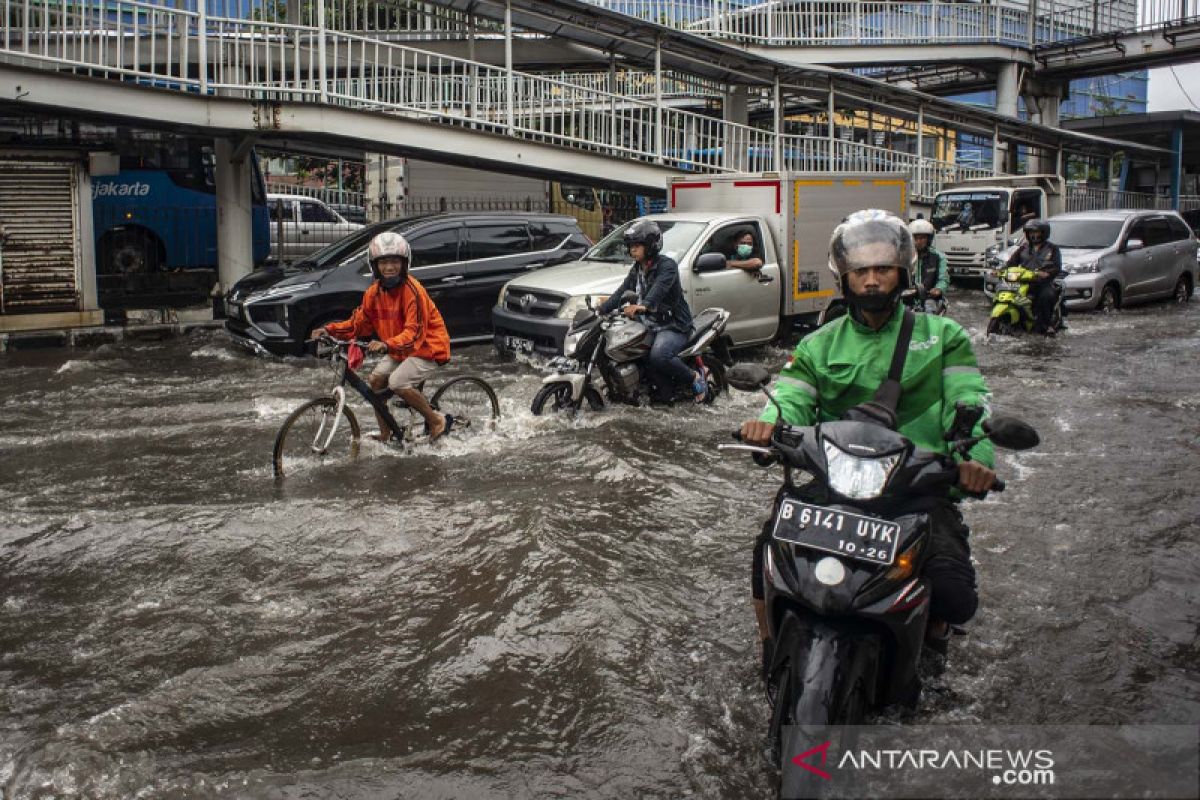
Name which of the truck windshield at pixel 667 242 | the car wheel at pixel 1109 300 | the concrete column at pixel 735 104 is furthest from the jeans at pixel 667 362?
the concrete column at pixel 735 104

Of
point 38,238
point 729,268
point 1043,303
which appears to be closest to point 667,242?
point 729,268

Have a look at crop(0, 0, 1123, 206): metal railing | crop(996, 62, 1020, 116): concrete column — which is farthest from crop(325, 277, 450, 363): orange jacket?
crop(996, 62, 1020, 116): concrete column

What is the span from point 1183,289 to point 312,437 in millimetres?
17245

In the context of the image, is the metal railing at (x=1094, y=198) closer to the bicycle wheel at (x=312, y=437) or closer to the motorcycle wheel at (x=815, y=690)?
the bicycle wheel at (x=312, y=437)

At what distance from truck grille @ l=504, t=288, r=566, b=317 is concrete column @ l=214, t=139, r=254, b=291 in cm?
585

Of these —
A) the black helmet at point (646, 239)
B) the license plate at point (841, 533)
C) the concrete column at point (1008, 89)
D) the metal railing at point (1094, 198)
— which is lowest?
the license plate at point (841, 533)

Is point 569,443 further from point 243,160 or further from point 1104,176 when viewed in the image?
point 1104,176

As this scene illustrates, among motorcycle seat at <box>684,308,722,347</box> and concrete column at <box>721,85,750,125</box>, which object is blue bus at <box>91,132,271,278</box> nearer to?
concrete column at <box>721,85,750,125</box>

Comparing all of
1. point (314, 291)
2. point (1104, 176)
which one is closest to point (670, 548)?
point (314, 291)

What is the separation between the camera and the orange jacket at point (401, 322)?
823cm

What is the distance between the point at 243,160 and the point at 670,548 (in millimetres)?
12133

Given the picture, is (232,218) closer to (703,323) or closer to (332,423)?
(703,323)

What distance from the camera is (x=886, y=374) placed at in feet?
13.3

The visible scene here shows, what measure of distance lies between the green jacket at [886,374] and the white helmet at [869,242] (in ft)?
0.75
